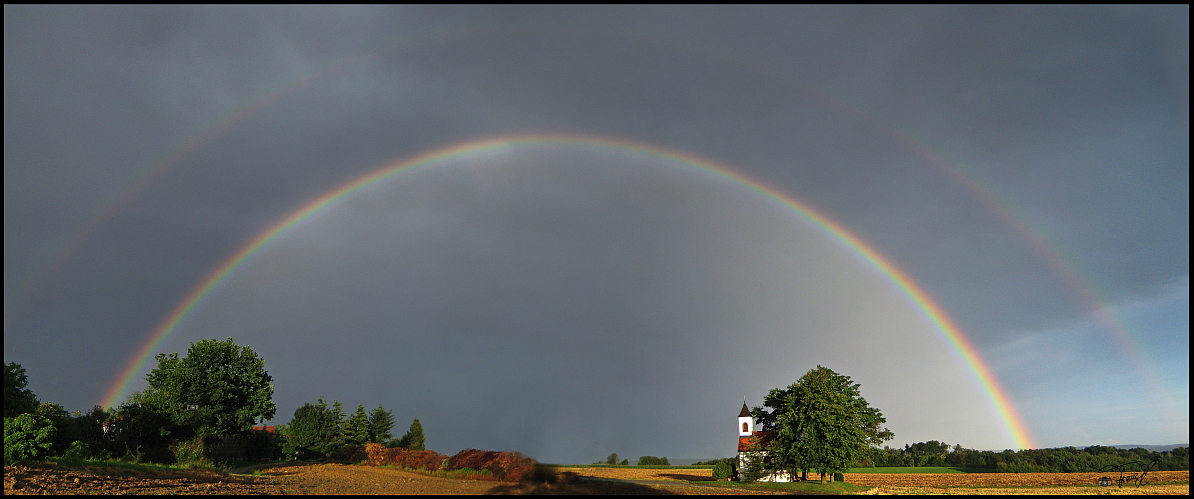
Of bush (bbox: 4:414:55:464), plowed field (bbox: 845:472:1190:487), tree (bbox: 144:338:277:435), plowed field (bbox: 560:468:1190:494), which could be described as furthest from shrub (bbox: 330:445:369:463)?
plowed field (bbox: 845:472:1190:487)

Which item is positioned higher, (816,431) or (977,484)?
(816,431)

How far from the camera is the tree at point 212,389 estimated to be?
58.5 metres

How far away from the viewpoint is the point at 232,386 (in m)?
61.5

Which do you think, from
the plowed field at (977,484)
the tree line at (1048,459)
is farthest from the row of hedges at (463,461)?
the tree line at (1048,459)

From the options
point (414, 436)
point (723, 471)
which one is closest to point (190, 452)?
point (414, 436)

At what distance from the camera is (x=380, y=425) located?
84.5m

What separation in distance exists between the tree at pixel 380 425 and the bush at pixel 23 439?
46.4 m

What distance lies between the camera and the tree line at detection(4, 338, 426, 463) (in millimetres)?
49219

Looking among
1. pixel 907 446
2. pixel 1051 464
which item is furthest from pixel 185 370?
pixel 907 446

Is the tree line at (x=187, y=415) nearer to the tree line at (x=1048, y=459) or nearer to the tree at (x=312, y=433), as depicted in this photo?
the tree at (x=312, y=433)

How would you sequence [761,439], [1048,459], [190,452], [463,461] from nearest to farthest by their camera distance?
[463,461] < [190,452] < [761,439] < [1048,459]

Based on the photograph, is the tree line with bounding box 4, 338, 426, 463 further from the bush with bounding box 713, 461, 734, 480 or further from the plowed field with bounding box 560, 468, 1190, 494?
the bush with bounding box 713, 461, 734, 480

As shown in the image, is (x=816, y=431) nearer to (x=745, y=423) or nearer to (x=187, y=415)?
(x=745, y=423)

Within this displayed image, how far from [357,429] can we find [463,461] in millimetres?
36091
